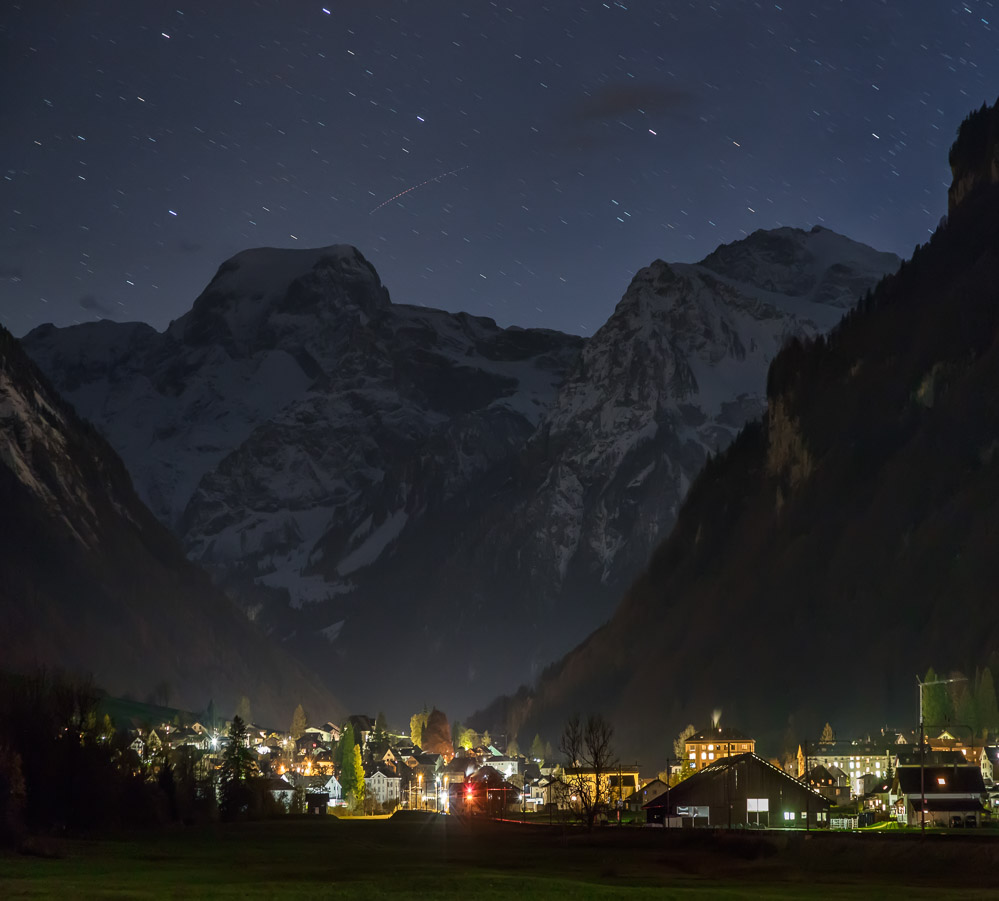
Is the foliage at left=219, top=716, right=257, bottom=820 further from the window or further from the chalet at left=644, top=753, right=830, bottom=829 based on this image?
the window

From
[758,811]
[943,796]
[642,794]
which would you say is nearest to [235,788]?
[758,811]

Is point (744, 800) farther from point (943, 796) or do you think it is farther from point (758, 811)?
point (943, 796)

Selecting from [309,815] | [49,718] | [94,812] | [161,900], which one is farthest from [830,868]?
[309,815]

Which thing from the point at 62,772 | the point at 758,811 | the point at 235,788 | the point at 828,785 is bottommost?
the point at 758,811

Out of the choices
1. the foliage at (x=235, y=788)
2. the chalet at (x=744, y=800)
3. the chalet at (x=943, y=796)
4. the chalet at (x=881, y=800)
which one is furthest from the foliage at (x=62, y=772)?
the chalet at (x=881, y=800)

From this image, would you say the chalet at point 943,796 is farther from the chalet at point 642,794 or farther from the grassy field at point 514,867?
the chalet at point 642,794

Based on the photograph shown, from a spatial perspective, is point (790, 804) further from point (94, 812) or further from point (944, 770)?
point (94, 812)

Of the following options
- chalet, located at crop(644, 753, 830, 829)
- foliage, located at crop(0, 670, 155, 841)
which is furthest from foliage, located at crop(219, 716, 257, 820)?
chalet, located at crop(644, 753, 830, 829)
